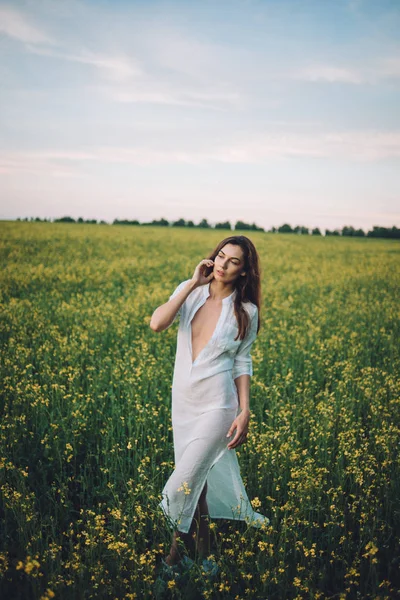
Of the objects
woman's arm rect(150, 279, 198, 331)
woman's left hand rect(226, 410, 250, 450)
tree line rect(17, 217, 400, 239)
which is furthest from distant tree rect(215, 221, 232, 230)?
woman's left hand rect(226, 410, 250, 450)

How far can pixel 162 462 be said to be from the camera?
3.90 m

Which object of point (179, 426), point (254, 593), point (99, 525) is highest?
point (179, 426)

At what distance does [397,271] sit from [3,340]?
1832 cm

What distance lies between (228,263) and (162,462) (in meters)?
1.76

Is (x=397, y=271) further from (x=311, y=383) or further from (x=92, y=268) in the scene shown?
(x=311, y=383)

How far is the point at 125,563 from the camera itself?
322 cm

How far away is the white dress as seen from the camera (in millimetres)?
3023

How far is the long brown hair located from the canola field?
1.32 metres

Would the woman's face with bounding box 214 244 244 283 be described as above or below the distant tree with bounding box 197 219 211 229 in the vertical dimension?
below

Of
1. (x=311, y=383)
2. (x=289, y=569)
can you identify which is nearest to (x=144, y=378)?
(x=311, y=383)

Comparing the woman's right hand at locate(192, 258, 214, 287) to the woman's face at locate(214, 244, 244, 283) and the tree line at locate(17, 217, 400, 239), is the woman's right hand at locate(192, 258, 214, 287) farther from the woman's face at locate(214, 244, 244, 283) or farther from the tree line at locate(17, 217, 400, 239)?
the tree line at locate(17, 217, 400, 239)

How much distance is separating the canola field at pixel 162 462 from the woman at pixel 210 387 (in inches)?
7.5

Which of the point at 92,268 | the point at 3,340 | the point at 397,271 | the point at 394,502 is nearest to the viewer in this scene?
the point at 394,502

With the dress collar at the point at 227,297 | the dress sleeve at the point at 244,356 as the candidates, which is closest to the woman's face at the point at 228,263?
the dress collar at the point at 227,297
